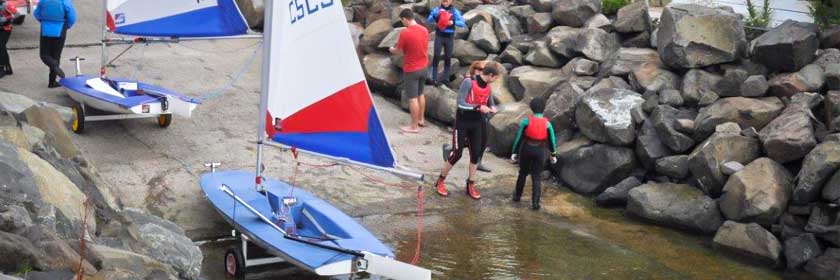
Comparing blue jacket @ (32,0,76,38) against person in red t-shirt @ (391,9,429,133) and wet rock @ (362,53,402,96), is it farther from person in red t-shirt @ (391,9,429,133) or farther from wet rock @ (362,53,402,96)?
wet rock @ (362,53,402,96)

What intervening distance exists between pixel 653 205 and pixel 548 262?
218cm

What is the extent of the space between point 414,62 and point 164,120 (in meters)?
3.70

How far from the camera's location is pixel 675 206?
1305 cm

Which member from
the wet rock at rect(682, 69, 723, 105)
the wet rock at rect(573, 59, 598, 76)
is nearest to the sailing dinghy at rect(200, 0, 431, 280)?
the wet rock at rect(682, 69, 723, 105)

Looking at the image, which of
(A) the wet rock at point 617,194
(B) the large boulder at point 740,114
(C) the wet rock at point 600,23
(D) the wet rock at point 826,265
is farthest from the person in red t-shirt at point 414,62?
(D) the wet rock at point 826,265

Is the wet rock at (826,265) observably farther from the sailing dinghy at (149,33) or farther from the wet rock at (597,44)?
the sailing dinghy at (149,33)

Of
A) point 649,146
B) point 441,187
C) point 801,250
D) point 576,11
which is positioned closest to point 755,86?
point 649,146

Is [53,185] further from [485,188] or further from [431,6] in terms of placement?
[431,6]

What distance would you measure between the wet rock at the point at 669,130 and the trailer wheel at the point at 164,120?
6469 mm

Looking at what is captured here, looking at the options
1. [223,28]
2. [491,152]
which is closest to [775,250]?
[491,152]

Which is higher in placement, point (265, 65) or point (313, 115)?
point (265, 65)

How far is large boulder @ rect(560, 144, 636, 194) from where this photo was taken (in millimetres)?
14078

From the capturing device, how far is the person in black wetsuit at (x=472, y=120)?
13.1 metres

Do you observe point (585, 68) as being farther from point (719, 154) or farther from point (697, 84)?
point (719, 154)
